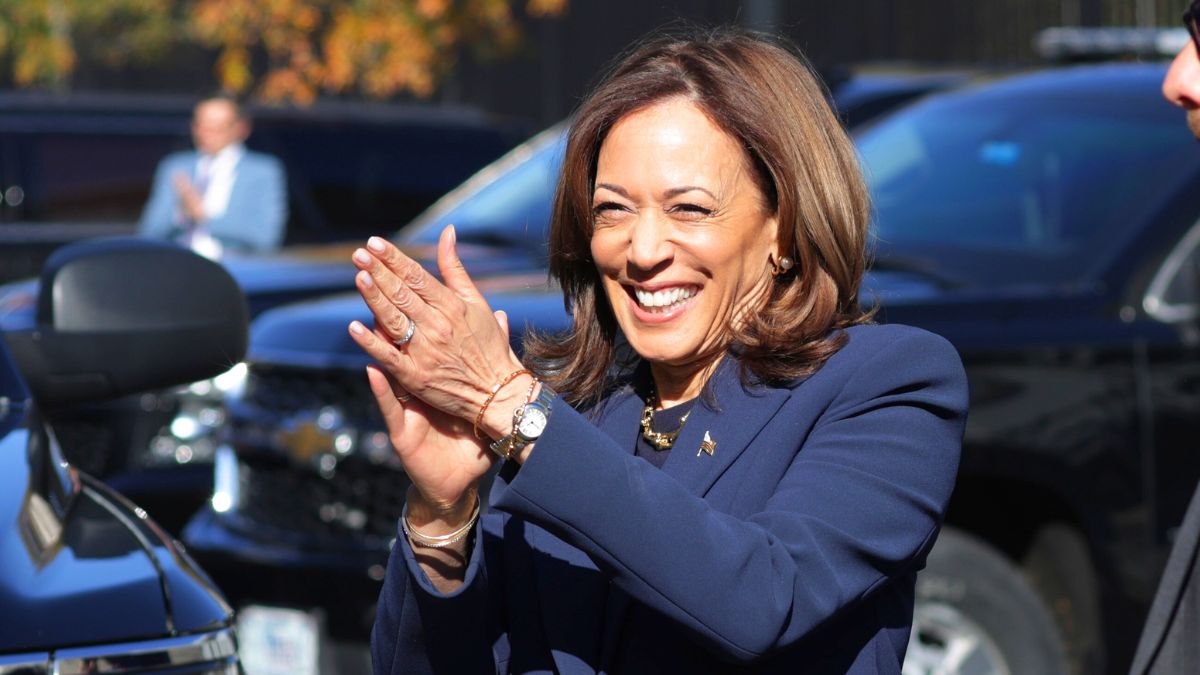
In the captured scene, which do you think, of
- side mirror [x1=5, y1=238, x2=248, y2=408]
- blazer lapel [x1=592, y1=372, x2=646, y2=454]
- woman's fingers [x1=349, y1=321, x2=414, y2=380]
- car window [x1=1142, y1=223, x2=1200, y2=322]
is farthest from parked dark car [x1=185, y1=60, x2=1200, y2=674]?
woman's fingers [x1=349, y1=321, x2=414, y2=380]

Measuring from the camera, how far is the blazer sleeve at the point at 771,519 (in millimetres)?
1947

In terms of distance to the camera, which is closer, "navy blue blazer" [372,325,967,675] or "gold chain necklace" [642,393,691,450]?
"navy blue blazer" [372,325,967,675]

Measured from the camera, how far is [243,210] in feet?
27.7

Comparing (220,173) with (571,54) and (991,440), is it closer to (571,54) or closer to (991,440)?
(991,440)

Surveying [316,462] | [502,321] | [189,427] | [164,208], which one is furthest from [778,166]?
[164,208]

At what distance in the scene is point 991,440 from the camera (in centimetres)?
464

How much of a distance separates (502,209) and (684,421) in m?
4.20

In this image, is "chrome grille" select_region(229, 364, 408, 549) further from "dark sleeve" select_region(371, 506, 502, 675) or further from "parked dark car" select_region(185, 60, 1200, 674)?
"dark sleeve" select_region(371, 506, 502, 675)

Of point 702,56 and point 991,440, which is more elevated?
point 702,56

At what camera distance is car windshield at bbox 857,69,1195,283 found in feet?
16.4

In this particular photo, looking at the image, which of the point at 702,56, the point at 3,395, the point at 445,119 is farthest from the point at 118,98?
the point at 702,56

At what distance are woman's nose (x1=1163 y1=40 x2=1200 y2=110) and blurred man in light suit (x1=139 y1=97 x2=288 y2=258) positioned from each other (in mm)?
6157

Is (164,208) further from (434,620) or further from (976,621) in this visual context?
(434,620)

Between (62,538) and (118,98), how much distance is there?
7925 millimetres
